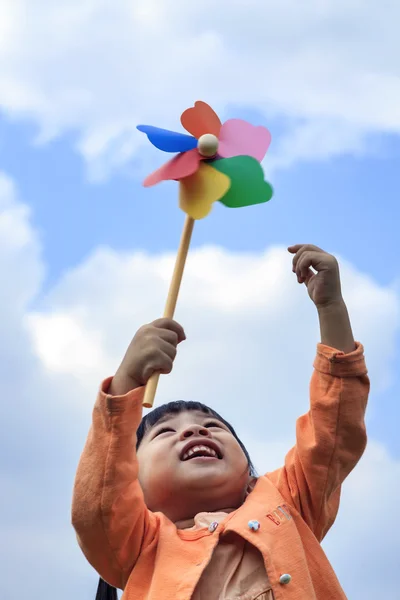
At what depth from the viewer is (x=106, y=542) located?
9.57ft

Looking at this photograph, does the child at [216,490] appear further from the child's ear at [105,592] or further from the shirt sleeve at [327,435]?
the child's ear at [105,592]

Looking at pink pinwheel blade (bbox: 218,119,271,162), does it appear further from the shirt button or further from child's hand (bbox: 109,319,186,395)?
the shirt button

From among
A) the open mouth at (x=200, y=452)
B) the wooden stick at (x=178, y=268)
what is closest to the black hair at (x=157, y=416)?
the open mouth at (x=200, y=452)

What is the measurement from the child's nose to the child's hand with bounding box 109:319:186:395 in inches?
18.3

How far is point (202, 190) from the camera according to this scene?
313 cm

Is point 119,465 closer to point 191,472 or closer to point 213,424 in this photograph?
point 191,472

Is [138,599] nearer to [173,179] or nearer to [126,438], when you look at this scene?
[126,438]

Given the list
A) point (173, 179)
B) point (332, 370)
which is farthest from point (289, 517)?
point (173, 179)

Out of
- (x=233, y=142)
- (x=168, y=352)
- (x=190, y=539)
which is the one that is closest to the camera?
(x=168, y=352)

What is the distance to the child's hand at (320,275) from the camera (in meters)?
2.97

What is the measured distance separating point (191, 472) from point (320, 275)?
87 cm

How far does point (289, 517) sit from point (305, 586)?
0.28 meters

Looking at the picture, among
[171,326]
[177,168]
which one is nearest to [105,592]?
[171,326]

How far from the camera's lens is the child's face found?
308 cm
